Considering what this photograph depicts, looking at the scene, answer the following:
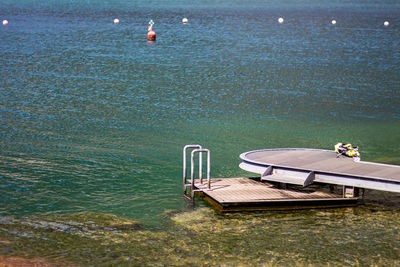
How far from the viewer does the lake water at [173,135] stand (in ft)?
41.0

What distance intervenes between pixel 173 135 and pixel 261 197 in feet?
26.6

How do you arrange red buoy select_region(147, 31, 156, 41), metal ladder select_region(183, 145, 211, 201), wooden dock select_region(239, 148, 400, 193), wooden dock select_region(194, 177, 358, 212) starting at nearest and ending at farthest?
wooden dock select_region(239, 148, 400, 193)
wooden dock select_region(194, 177, 358, 212)
metal ladder select_region(183, 145, 211, 201)
red buoy select_region(147, 31, 156, 41)

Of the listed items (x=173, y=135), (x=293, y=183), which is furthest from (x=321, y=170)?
(x=173, y=135)

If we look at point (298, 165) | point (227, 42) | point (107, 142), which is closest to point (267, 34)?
point (227, 42)

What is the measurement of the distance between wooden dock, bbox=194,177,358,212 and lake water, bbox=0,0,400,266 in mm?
283

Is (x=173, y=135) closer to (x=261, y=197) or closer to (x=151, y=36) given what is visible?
(x=261, y=197)

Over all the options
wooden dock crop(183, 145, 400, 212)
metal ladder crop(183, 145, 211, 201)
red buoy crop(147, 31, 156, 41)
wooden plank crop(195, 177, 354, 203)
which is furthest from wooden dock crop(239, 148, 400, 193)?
red buoy crop(147, 31, 156, 41)

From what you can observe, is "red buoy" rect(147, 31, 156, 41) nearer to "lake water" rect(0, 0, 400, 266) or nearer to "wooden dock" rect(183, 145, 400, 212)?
"lake water" rect(0, 0, 400, 266)

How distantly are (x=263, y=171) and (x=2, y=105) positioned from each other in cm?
1572

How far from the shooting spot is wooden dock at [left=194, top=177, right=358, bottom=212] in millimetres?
14312

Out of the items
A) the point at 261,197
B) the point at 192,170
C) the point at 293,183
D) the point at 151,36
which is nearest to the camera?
the point at 293,183

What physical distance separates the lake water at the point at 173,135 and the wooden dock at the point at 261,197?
0.28 metres

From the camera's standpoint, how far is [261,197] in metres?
14.6

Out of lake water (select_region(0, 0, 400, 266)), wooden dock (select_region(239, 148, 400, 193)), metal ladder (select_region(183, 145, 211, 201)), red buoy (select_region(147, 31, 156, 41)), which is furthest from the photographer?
red buoy (select_region(147, 31, 156, 41))
